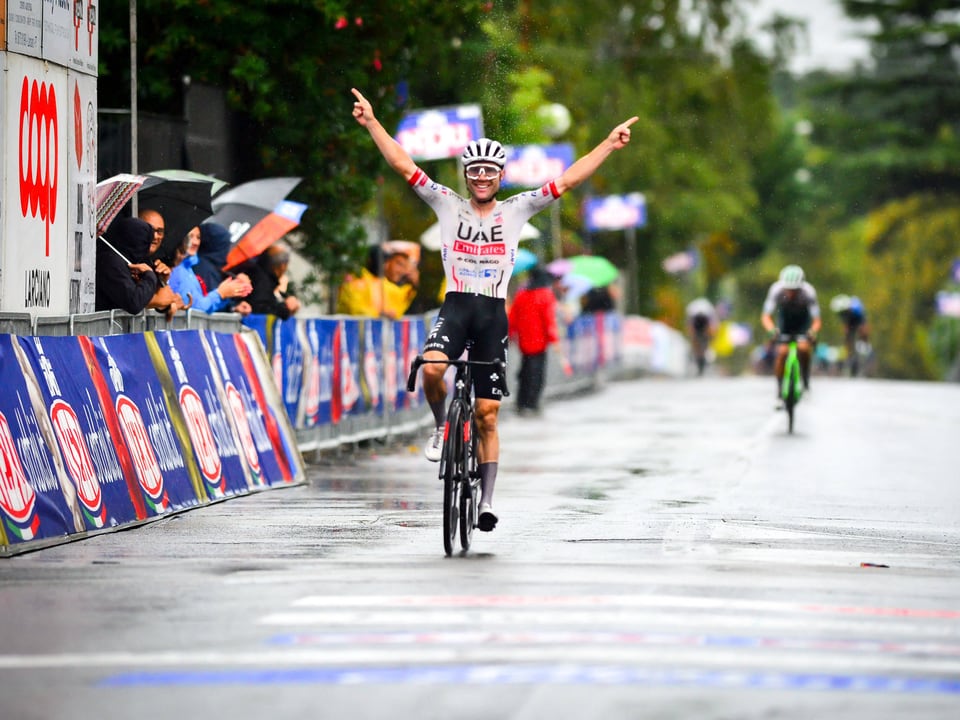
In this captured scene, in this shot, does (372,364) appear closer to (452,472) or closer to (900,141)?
(452,472)

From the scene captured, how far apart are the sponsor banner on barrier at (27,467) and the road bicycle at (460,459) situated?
1.97m

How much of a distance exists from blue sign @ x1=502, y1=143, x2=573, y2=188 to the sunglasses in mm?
29214

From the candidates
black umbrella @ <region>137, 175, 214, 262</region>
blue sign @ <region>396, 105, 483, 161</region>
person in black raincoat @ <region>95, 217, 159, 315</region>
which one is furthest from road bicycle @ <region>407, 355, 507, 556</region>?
blue sign @ <region>396, 105, 483, 161</region>

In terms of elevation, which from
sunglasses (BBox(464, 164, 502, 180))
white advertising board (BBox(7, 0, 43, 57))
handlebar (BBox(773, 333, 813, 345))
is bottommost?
handlebar (BBox(773, 333, 813, 345))

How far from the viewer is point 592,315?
4375 cm

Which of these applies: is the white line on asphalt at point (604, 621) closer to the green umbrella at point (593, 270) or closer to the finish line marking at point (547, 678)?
the finish line marking at point (547, 678)

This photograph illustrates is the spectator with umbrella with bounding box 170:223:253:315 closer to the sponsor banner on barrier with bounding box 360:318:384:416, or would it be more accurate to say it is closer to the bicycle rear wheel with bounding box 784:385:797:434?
the sponsor banner on barrier with bounding box 360:318:384:416

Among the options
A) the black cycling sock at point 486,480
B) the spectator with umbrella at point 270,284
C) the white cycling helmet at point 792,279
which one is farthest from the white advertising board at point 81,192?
the white cycling helmet at point 792,279

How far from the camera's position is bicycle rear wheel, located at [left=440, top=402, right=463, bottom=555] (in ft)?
34.7

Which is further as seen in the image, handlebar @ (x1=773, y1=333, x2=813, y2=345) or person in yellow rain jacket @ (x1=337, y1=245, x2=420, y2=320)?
handlebar @ (x1=773, y1=333, x2=813, y2=345)

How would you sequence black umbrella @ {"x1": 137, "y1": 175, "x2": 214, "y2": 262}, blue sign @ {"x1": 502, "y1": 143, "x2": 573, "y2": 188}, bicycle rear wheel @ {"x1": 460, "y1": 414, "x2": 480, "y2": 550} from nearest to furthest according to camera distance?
bicycle rear wheel @ {"x1": 460, "y1": 414, "x2": 480, "y2": 550}
black umbrella @ {"x1": 137, "y1": 175, "x2": 214, "y2": 262}
blue sign @ {"x1": 502, "y1": 143, "x2": 573, "y2": 188}

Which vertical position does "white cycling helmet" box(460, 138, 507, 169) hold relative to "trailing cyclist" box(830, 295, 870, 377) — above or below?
above

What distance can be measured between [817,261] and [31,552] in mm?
94662

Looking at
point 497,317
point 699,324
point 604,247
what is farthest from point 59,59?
point 604,247
